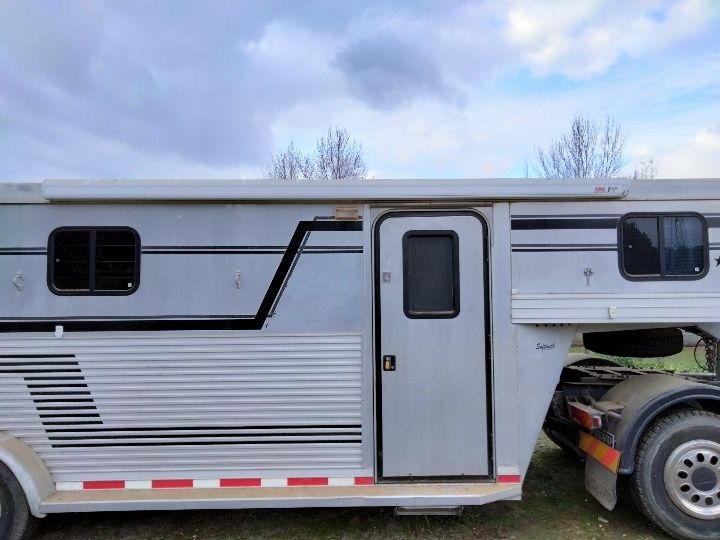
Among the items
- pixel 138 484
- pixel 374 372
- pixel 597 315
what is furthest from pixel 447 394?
pixel 138 484

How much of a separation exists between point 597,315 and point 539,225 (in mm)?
817

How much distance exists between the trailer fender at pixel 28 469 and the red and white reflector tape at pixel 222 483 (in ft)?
0.45

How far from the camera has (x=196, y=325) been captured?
400 cm

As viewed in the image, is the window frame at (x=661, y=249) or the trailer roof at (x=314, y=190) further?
the window frame at (x=661, y=249)

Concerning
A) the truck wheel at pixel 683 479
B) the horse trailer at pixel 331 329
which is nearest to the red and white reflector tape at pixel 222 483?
the horse trailer at pixel 331 329

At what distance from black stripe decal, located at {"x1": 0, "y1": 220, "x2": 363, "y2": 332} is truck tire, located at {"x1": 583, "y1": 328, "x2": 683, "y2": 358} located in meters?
2.55

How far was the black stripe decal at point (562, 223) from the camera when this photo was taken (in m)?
4.07

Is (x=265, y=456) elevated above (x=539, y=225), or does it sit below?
below

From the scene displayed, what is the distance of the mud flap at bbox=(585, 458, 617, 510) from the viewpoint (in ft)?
13.2

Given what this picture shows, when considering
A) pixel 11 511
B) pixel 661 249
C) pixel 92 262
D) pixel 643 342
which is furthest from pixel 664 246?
pixel 11 511

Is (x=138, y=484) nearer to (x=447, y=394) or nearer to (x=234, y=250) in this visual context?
(x=234, y=250)

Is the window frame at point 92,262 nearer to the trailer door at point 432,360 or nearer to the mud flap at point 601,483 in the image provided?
the trailer door at point 432,360

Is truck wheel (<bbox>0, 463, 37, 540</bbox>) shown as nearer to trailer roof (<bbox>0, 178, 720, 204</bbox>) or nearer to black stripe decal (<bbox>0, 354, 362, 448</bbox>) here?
black stripe decal (<bbox>0, 354, 362, 448</bbox>)

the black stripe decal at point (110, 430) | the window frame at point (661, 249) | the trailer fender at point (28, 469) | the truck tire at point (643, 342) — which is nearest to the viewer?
the trailer fender at point (28, 469)
